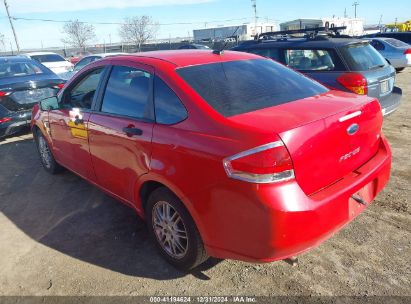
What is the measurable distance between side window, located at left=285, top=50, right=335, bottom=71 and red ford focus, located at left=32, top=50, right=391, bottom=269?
265 cm

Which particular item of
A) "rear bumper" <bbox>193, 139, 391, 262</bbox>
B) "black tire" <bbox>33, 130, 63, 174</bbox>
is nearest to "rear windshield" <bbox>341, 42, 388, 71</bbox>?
"rear bumper" <bbox>193, 139, 391, 262</bbox>

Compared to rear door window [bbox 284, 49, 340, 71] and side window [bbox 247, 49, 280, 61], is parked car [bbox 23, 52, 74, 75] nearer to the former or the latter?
side window [bbox 247, 49, 280, 61]

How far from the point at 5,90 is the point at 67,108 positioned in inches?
134

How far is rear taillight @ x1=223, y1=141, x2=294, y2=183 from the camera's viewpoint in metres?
2.18

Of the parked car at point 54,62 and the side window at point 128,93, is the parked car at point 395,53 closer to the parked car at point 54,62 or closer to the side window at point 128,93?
the parked car at point 54,62

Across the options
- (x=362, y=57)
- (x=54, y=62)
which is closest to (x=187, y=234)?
(x=362, y=57)

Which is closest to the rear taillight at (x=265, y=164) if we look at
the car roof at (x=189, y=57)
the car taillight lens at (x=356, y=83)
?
the car roof at (x=189, y=57)

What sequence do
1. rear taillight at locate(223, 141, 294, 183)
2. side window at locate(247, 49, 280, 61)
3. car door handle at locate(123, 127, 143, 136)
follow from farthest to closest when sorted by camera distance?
side window at locate(247, 49, 280, 61), car door handle at locate(123, 127, 143, 136), rear taillight at locate(223, 141, 294, 183)

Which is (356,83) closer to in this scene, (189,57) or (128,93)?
(189,57)

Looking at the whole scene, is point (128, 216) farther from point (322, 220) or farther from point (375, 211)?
point (375, 211)

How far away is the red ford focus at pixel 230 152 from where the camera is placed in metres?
2.24

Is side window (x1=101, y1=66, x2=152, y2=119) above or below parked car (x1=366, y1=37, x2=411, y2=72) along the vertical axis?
above

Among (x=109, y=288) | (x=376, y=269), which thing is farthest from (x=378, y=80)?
(x=109, y=288)

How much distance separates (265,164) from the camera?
85.7 inches
